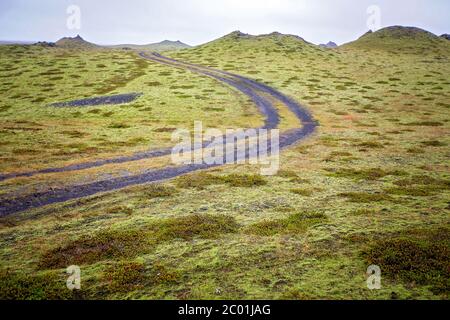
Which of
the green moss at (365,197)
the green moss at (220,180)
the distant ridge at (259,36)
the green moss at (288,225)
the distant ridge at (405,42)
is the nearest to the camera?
the green moss at (288,225)

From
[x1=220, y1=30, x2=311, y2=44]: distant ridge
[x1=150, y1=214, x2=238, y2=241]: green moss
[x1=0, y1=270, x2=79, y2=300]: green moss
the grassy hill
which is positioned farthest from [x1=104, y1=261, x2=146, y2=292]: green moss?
[x1=220, y1=30, x2=311, y2=44]: distant ridge

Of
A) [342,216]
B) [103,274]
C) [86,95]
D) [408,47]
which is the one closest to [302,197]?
[342,216]

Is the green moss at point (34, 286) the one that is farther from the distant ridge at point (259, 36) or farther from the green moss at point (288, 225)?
the distant ridge at point (259, 36)

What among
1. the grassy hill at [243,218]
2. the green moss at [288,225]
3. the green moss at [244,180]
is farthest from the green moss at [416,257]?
the green moss at [244,180]

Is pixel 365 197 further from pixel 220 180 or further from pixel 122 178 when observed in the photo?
pixel 122 178

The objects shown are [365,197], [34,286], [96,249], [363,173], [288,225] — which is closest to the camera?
[34,286]

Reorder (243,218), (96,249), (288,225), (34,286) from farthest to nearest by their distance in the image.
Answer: (243,218) → (288,225) → (96,249) → (34,286)

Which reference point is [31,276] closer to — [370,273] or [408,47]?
[370,273]

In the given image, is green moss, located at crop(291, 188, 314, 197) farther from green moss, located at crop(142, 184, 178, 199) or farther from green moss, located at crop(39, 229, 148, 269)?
green moss, located at crop(39, 229, 148, 269)

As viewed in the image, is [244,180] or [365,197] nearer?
[365,197]

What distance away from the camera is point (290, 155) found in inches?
1262

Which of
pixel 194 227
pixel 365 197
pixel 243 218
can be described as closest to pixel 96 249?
pixel 194 227

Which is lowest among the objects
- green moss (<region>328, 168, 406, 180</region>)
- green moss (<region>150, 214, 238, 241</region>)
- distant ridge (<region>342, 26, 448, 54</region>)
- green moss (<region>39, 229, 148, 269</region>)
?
green moss (<region>39, 229, 148, 269</region>)
